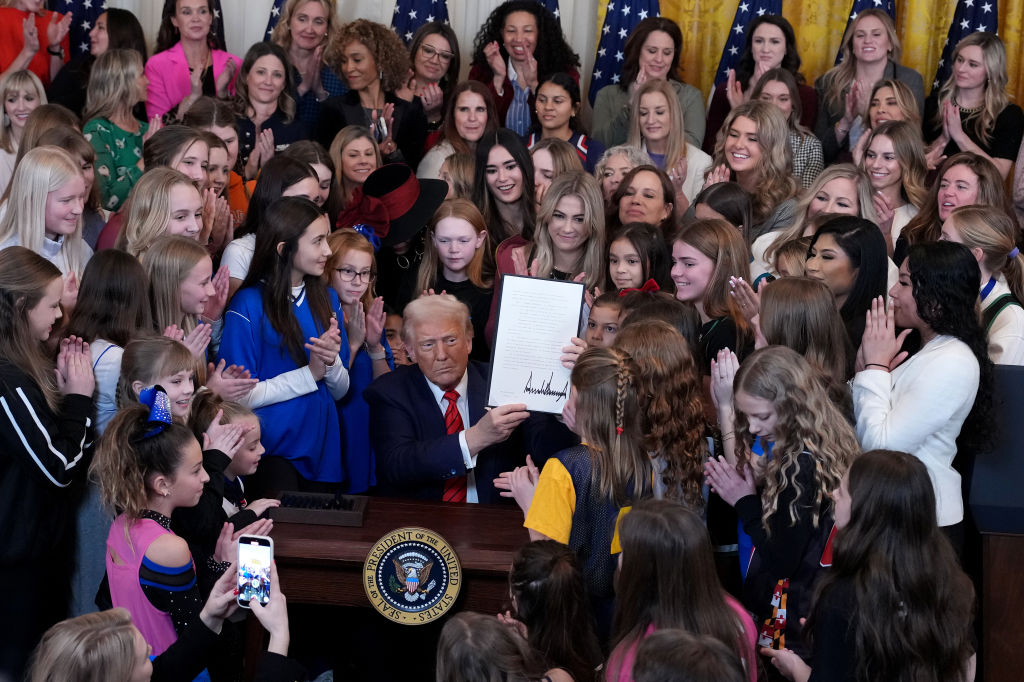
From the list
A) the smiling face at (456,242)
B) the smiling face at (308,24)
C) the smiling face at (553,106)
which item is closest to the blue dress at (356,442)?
the smiling face at (456,242)

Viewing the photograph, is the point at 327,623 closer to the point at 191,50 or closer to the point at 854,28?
the point at 191,50

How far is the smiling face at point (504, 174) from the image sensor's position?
234 inches

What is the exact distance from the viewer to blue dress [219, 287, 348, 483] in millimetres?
4805

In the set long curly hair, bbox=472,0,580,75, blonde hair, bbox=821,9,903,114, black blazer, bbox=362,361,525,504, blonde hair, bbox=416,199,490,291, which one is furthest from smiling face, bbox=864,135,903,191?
black blazer, bbox=362,361,525,504

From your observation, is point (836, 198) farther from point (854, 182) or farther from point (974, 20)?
point (974, 20)

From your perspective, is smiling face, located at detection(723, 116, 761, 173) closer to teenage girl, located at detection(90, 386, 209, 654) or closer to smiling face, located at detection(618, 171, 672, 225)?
smiling face, located at detection(618, 171, 672, 225)

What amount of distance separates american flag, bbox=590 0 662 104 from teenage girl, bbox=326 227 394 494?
12.7 ft

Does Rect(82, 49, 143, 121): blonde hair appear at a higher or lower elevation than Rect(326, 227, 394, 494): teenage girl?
higher

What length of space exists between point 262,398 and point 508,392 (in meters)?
1.13

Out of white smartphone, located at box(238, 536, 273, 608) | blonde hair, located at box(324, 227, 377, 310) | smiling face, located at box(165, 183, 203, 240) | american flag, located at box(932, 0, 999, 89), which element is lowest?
white smartphone, located at box(238, 536, 273, 608)

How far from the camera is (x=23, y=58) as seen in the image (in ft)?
23.9

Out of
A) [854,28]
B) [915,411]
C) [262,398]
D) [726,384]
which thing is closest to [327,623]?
[262,398]

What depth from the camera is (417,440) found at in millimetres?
4328

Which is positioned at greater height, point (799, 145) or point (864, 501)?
point (799, 145)
